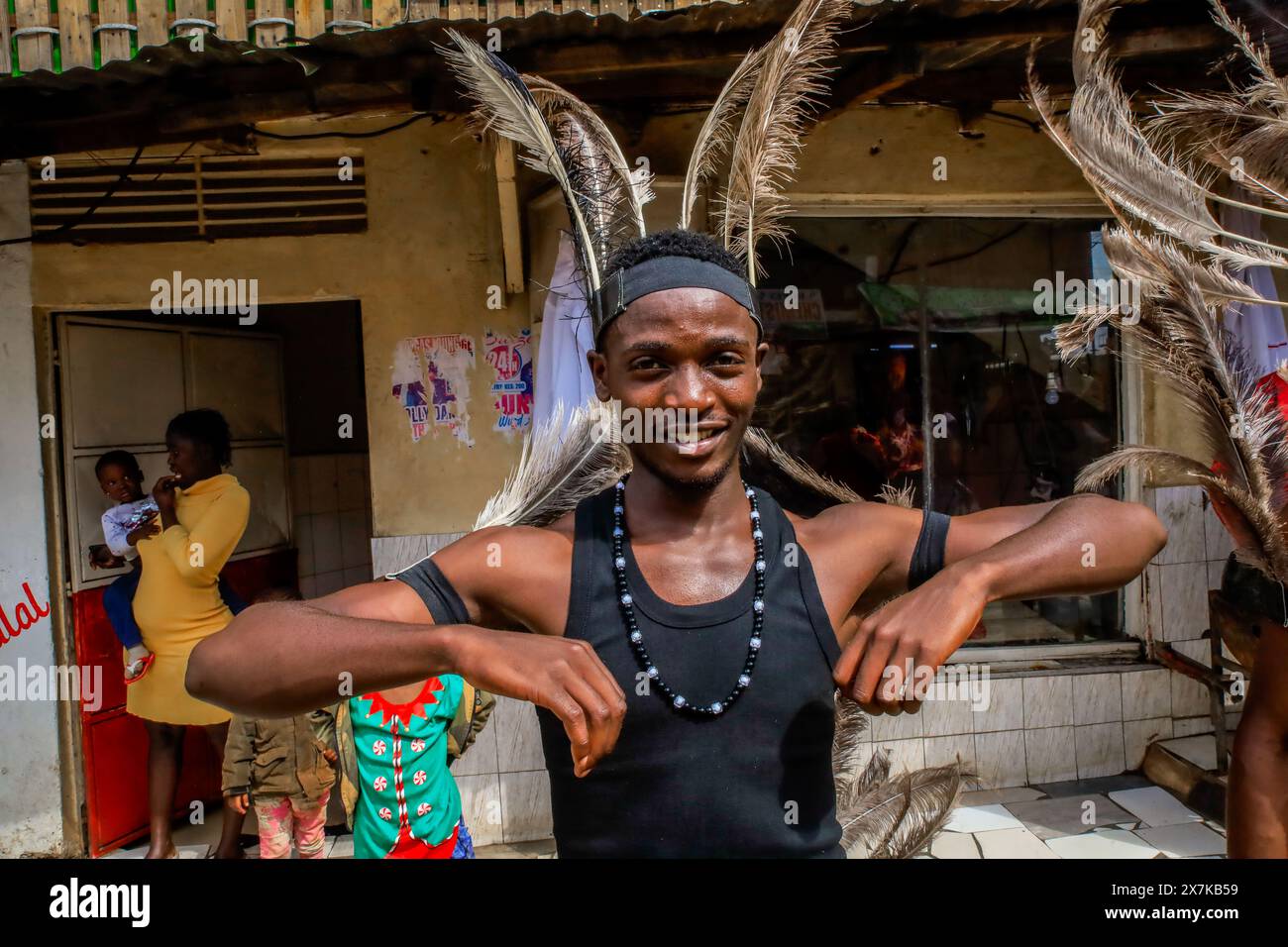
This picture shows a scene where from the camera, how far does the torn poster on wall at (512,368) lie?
15.1ft

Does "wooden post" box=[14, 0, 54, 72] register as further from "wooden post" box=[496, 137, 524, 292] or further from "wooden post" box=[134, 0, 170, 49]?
"wooden post" box=[496, 137, 524, 292]

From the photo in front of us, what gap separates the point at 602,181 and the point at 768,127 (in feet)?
1.29

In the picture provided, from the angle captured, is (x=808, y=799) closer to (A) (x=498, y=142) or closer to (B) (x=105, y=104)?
(A) (x=498, y=142)

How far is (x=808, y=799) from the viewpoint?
5.57 ft

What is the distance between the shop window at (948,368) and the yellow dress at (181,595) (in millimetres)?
2675

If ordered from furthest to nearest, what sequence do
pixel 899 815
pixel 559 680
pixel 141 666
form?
pixel 141 666 → pixel 899 815 → pixel 559 680

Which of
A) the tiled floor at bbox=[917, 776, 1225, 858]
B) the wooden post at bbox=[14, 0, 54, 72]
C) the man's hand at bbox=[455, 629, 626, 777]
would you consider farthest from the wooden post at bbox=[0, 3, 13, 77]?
the tiled floor at bbox=[917, 776, 1225, 858]

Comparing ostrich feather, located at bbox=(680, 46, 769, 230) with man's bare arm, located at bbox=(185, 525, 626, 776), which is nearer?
man's bare arm, located at bbox=(185, 525, 626, 776)

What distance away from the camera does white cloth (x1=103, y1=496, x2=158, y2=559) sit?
14.5ft

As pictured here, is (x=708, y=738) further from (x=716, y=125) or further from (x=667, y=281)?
(x=716, y=125)

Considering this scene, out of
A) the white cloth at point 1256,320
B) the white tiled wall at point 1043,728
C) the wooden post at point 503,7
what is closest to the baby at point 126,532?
the wooden post at point 503,7

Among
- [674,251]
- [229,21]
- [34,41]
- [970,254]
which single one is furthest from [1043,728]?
[34,41]

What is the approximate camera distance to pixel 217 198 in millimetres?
4566

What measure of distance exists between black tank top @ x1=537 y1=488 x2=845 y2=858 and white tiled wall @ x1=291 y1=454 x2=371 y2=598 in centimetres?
434
